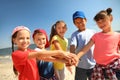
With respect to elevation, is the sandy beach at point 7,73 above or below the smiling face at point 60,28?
below

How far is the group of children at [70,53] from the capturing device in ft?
11.2

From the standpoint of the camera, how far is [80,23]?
4.79 metres

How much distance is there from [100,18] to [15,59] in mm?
1334

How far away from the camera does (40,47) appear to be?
4320 millimetres

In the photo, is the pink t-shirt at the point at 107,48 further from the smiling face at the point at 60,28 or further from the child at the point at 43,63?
the smiling face at the point at 60,28

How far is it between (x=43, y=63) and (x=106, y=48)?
88 centimetres

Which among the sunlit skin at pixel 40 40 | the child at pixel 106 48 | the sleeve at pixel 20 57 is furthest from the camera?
the sunlit skin at pixel 40 40

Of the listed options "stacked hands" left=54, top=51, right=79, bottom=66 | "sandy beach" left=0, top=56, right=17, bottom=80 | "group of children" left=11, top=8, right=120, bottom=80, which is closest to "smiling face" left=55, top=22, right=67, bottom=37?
"group of children" left=11, top=8, right=120, bottom=80

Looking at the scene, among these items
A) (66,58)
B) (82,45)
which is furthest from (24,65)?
(82,45)

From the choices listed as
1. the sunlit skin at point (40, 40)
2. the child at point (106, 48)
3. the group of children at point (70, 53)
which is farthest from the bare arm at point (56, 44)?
the child at point (106, 48)

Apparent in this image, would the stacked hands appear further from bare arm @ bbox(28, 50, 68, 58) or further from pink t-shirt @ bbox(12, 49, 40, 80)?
pink t-shirt @ bbox(12, 49, 40, 80)

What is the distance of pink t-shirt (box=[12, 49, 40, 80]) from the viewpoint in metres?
3.42

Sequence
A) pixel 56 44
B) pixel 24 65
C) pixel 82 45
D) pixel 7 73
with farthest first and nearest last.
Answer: pixel 7 73 < pixel 56 44 < pixel 82 45 < pixel 24 65

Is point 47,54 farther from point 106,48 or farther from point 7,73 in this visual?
point 7,73
